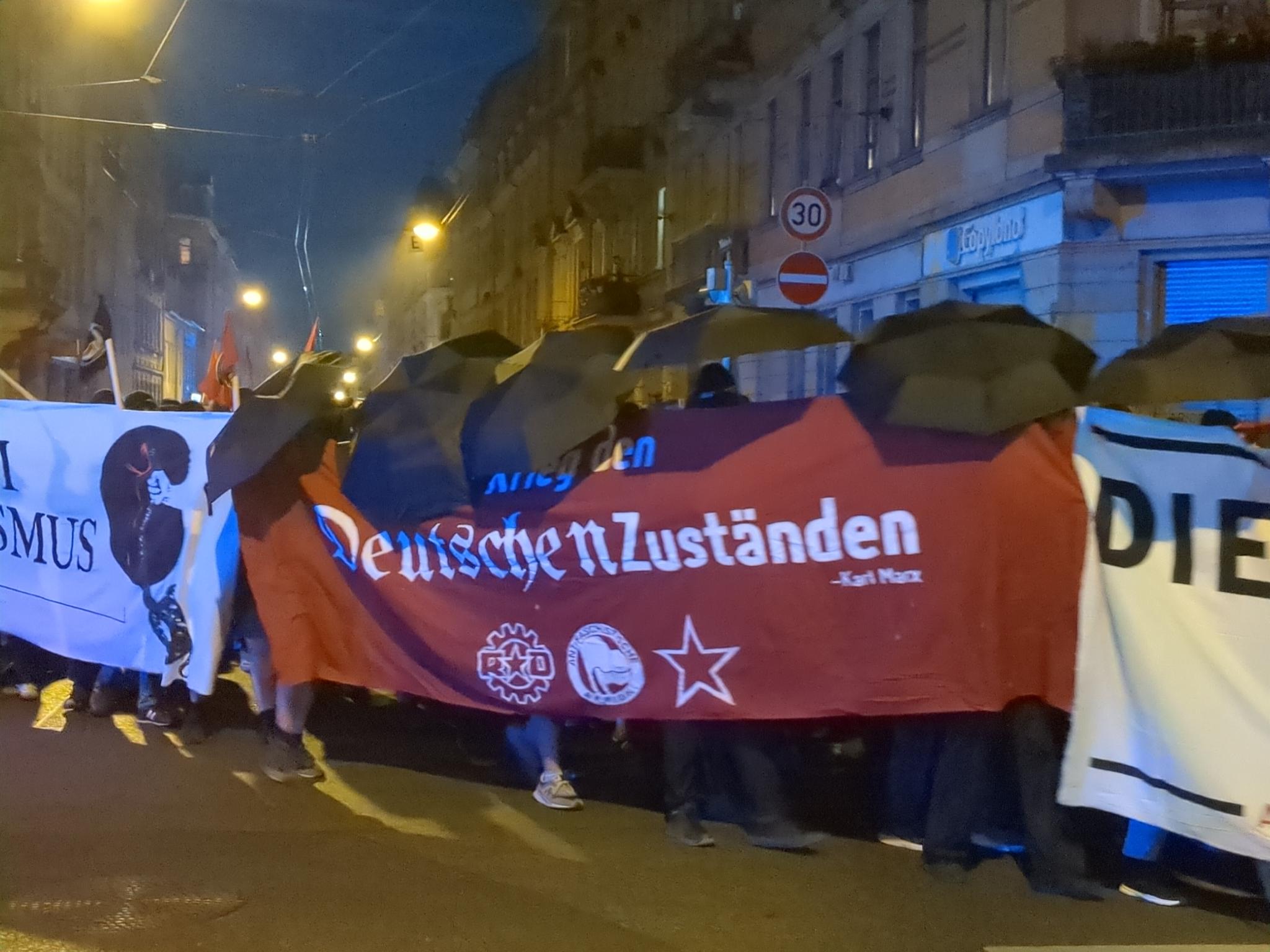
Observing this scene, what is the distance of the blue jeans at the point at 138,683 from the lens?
7473 millimetres

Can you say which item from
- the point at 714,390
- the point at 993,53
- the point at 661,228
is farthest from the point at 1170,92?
the point at 661,228

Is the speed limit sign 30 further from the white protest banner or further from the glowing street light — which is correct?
the glowing street light

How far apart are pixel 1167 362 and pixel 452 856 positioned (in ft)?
11.8

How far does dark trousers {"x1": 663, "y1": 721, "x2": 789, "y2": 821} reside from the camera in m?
5.50

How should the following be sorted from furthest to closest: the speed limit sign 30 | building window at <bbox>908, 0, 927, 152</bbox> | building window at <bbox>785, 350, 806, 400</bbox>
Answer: building window at <bbox>785, 350, 806, 400</bbox> < building window at <bbox>908, 0, 927, 152</bbox> < the speed limit sign 30

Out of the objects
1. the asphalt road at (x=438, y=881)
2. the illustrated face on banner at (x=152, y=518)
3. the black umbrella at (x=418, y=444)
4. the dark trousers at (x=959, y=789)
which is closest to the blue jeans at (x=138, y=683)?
the illustrated face on banner at (x=152, y=518)

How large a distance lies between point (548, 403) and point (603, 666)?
4.00 feet

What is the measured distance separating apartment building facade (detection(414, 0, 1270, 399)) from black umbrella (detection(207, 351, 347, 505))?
311 centimetres

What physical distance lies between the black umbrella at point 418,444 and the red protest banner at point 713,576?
12 centimetres

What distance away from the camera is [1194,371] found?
4.95 metres

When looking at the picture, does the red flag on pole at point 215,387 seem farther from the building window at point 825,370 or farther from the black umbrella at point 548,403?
the building window at point 825,370

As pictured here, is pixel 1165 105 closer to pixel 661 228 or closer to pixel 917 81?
pixel 917 81

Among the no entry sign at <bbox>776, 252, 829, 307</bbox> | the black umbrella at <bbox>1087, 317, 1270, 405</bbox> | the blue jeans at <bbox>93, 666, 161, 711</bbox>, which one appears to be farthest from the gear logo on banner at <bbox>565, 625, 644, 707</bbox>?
the no entry sign at <bbox>776, 252, 829, 307</bbox>

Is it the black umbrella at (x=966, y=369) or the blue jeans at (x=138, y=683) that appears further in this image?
the blue jeans at (x=138, y=683)
